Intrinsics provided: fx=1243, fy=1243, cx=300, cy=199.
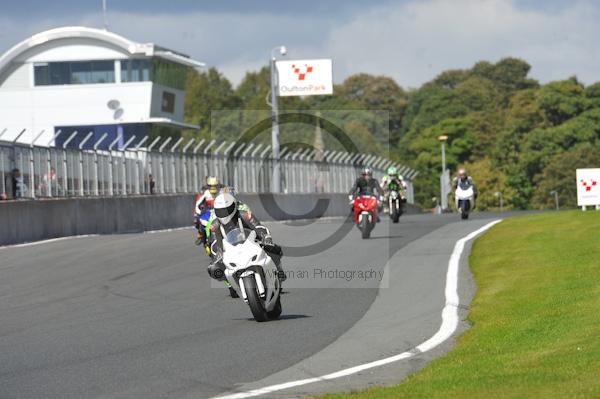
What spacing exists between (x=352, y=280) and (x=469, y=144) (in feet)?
332

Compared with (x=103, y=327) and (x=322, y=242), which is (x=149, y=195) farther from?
(x=103, y=327)

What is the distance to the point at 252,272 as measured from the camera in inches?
511

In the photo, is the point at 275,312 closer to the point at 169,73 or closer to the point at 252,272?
the point at 252,272

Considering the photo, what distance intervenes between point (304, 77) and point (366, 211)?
56.5 meters

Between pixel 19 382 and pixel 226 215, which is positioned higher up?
pixel 226 215

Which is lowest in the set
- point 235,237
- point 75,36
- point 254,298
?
point 254,298

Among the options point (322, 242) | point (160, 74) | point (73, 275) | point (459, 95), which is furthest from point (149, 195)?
point (459, 95)

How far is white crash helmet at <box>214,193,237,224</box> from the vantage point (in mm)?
13281

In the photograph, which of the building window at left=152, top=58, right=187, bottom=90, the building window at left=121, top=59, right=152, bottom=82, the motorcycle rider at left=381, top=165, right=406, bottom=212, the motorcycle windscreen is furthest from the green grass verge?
the building window at left=152, top=58, right=187, bottom=90

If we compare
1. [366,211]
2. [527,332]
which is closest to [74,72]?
[366,211]

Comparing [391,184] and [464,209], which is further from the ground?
[391,184]

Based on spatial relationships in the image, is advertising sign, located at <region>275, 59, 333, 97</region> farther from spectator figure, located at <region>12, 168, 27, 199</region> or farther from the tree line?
spectator figure, located at <region>12, 168, 27, 199</region>

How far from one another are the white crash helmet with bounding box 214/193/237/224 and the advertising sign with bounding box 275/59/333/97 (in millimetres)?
68302

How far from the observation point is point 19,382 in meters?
9.46
